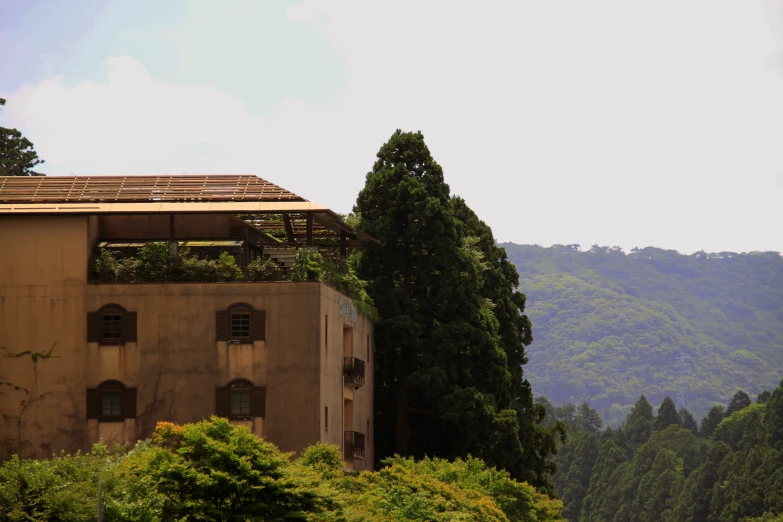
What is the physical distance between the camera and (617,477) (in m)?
147

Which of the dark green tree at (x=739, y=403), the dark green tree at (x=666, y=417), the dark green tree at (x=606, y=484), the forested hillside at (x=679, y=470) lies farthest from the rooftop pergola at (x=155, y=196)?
the dark green tree at (x=666, y=417)

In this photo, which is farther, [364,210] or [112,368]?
[364,210]

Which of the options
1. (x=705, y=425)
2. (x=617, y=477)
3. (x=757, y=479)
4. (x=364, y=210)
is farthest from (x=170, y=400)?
(x=705, y=425)

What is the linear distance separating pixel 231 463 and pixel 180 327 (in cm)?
1347

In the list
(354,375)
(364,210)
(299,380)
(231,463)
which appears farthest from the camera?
(364,210)

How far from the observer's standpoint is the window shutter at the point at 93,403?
1817 inches

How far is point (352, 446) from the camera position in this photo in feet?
169

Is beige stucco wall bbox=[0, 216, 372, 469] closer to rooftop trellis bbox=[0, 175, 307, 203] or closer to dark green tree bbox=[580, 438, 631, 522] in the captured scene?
rooftop trellis bbox=[0, 175, 307, 203]

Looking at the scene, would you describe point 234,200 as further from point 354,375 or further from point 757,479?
point 757,479

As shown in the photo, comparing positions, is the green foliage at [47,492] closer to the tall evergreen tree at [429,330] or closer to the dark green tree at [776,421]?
the tall evergreen tree at [429,330]

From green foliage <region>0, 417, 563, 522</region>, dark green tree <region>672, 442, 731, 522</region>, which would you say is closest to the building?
green foliage <region>0, 417, 563, 522</region>

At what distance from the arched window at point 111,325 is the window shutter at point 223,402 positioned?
324 cm

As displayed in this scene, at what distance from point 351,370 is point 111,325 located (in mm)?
8853

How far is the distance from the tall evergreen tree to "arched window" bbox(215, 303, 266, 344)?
10994mm
